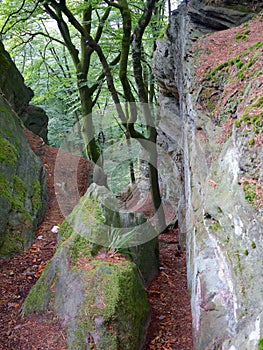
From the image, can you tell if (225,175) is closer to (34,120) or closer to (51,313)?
(51,313)

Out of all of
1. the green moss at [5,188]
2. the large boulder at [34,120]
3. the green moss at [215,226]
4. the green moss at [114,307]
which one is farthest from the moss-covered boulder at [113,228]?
the large boulder at [34,120]

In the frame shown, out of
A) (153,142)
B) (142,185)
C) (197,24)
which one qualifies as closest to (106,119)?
(142,185)

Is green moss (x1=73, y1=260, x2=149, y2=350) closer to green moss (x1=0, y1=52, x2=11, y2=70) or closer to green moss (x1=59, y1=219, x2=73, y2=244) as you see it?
green moss (x1=59, y1=219, x2=73, y2=244)

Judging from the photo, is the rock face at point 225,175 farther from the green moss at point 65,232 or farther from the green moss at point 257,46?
the green moss at point 65,232

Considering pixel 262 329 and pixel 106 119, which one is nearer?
pixel 262 329

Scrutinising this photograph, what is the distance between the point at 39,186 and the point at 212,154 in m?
4.26

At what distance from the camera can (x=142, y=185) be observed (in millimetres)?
15078

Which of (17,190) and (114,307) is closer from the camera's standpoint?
(114,307)

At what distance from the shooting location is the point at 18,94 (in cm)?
1023

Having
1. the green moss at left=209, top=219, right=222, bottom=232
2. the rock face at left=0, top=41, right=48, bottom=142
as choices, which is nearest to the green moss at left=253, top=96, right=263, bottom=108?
the green moss at left=209, top=219, right=222, bottom=232

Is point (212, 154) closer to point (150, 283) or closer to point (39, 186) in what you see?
point (150, 283)

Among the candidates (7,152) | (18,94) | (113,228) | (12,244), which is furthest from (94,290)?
(18,94)

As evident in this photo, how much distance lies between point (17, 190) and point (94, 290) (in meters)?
2.95

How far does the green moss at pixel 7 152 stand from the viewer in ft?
19.1
